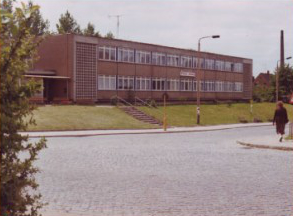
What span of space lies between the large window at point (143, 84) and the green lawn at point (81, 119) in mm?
12717

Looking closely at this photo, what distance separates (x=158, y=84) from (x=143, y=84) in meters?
3.16

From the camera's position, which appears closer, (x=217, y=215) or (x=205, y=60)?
(x=217, y=215)

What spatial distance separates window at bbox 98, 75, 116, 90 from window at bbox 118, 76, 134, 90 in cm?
112

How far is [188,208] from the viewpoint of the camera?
766cm

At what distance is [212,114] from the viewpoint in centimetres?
5228

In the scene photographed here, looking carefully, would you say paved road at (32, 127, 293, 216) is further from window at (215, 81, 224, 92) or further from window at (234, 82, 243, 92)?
window at (234, 82, 243, 92)

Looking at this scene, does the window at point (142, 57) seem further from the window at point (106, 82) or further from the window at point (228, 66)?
the window at point (228, 66)

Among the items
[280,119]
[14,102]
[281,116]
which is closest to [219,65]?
[281,116]

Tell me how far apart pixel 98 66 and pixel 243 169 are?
124 feet

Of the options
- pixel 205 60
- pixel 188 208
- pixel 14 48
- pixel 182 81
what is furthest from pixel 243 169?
pixel 205 60

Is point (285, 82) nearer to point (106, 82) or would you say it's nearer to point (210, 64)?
point (210, 64)

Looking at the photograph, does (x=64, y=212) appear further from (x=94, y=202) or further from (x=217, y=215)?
(x=217, y=215)

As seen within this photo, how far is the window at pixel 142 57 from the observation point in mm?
55062

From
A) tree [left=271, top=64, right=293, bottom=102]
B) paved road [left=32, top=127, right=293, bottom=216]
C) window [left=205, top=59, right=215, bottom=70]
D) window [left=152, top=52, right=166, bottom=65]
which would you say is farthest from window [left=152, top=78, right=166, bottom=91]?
paved road [left=32, top=127, right=293, bottom=216]
